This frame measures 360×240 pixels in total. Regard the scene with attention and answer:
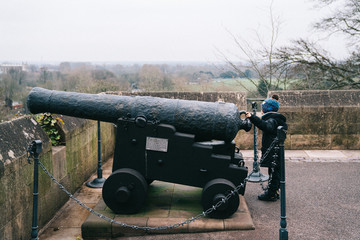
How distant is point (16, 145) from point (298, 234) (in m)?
3.31

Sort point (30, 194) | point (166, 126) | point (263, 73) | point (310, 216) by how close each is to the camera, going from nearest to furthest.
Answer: point (30, 194), point (166, 126), point (310, 216), point (263, 73)

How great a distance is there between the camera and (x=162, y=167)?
476cm

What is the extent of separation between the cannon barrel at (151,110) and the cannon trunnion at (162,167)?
12 centimetres

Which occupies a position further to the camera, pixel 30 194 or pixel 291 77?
pixel 291 77

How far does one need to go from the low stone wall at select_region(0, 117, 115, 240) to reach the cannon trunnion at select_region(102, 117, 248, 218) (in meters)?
0.82

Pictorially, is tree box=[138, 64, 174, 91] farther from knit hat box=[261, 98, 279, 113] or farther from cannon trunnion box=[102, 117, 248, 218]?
cannon trunnion box=[102, 117, 248, 218]

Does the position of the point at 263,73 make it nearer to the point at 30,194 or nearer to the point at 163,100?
the point at 163,100

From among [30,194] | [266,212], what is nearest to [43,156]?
[30,194]

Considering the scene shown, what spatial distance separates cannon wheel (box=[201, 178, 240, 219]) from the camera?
15.2 ft

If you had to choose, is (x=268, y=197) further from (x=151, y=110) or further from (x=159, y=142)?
(x=151, y=110)

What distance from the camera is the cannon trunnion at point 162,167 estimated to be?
15.3 feet

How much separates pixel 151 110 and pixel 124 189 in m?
1.00

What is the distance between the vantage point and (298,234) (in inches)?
175

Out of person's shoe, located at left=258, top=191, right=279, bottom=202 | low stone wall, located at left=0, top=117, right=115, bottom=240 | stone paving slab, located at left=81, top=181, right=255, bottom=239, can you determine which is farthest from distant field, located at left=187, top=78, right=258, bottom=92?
stone paving slab, located at left=81, top=181, right=255, bottom=239
